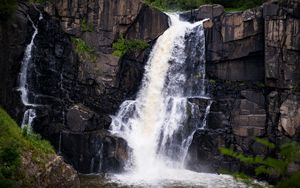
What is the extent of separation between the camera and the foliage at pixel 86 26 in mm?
33188

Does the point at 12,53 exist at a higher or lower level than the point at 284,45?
lower

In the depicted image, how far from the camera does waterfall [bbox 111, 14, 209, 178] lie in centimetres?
2986

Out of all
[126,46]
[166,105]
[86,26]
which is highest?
[86,26]

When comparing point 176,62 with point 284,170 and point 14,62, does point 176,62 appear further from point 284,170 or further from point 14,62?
point 284,170

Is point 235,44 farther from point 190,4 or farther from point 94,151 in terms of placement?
point 94,151

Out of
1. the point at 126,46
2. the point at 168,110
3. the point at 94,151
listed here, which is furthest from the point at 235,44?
the point at 94,151

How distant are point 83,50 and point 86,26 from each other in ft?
6.39

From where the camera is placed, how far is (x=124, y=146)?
29.3 meters

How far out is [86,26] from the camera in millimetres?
33312

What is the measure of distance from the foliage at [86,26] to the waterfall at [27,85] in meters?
3.05

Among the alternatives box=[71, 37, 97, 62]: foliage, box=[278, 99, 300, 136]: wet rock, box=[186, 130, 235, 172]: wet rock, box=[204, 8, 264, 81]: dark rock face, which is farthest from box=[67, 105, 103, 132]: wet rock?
box=[278, 99, 300, 136]: wet rock

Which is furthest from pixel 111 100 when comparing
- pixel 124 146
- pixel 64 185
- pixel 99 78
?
pixel 64 185

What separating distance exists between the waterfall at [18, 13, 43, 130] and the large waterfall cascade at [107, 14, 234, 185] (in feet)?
17.9

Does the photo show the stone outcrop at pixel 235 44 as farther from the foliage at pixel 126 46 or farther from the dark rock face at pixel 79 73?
the foliage at pixel 126 46
